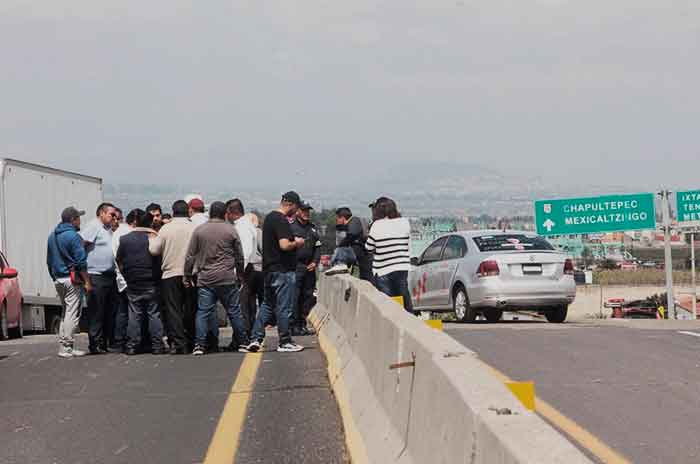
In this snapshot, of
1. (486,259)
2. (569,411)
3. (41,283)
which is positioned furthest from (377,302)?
(41,283)

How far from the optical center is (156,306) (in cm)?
1430

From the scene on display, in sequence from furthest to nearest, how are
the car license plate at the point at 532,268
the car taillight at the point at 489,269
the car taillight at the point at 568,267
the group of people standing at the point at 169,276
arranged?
the car taillight at the point at 568,267
the car license plate at the point at 532,268
the car taillight at the point at 489,269
the group of people standing at the point at 169,276

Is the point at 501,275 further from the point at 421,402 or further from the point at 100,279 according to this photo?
the point at 421,402

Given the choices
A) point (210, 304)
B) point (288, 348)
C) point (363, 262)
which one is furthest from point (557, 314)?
point (210, 304)

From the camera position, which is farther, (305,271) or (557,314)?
(557,314)

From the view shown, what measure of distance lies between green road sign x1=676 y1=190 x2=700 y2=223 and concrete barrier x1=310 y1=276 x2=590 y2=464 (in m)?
24.0

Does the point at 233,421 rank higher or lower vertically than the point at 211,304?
lower

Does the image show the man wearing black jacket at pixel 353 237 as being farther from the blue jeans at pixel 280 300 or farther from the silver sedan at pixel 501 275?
the blue jeans at pixel 280 300

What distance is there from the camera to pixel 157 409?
379 inches

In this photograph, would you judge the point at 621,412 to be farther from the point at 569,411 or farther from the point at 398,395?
the point at 398,395

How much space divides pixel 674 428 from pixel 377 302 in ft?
7.61

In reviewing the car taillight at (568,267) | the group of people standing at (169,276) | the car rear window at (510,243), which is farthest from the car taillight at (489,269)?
the group of people standing at (169,276)

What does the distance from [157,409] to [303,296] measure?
7495mm

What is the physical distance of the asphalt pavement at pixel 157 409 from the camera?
25.8 ft
